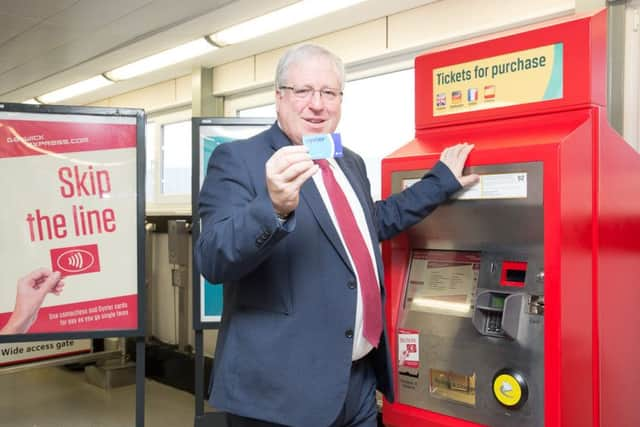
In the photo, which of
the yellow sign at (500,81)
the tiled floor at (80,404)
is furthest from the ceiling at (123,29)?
the tiled floor at (80,404)

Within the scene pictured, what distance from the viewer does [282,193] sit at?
3.95 ft

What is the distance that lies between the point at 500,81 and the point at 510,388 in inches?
33.6

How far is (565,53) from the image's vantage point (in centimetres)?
153

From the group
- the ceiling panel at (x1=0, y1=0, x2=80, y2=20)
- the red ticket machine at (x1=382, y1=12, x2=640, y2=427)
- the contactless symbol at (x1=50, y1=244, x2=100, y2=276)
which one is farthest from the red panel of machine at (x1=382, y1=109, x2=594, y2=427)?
the ceiling panel at (x1=0, y1=0, x2=80, y2=20)

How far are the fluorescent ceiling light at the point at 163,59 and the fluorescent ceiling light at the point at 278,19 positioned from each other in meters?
0.21

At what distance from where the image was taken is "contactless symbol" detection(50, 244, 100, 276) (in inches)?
103

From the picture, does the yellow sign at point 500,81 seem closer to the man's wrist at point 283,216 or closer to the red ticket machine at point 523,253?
the red ticket machine at point 523,253

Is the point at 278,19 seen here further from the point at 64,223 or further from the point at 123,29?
the point at 64,223

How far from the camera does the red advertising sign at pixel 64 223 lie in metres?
2.61

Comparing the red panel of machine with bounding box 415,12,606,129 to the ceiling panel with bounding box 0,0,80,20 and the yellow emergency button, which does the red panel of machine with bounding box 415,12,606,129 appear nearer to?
the yellow emergency button

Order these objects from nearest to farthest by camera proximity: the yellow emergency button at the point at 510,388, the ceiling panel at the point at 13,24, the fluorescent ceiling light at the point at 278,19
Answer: the yellow emergency button at the point at 510,388
the fluorescent ceiling light at the point at 278,19
the ceiling panel at the point at 13,24

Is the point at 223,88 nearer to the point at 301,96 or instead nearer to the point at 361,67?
the point at 361,67

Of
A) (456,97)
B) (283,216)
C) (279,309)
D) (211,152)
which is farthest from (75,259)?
(456,97)

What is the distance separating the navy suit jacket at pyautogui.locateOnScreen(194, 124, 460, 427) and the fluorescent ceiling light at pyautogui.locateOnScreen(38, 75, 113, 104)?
4.12 m
